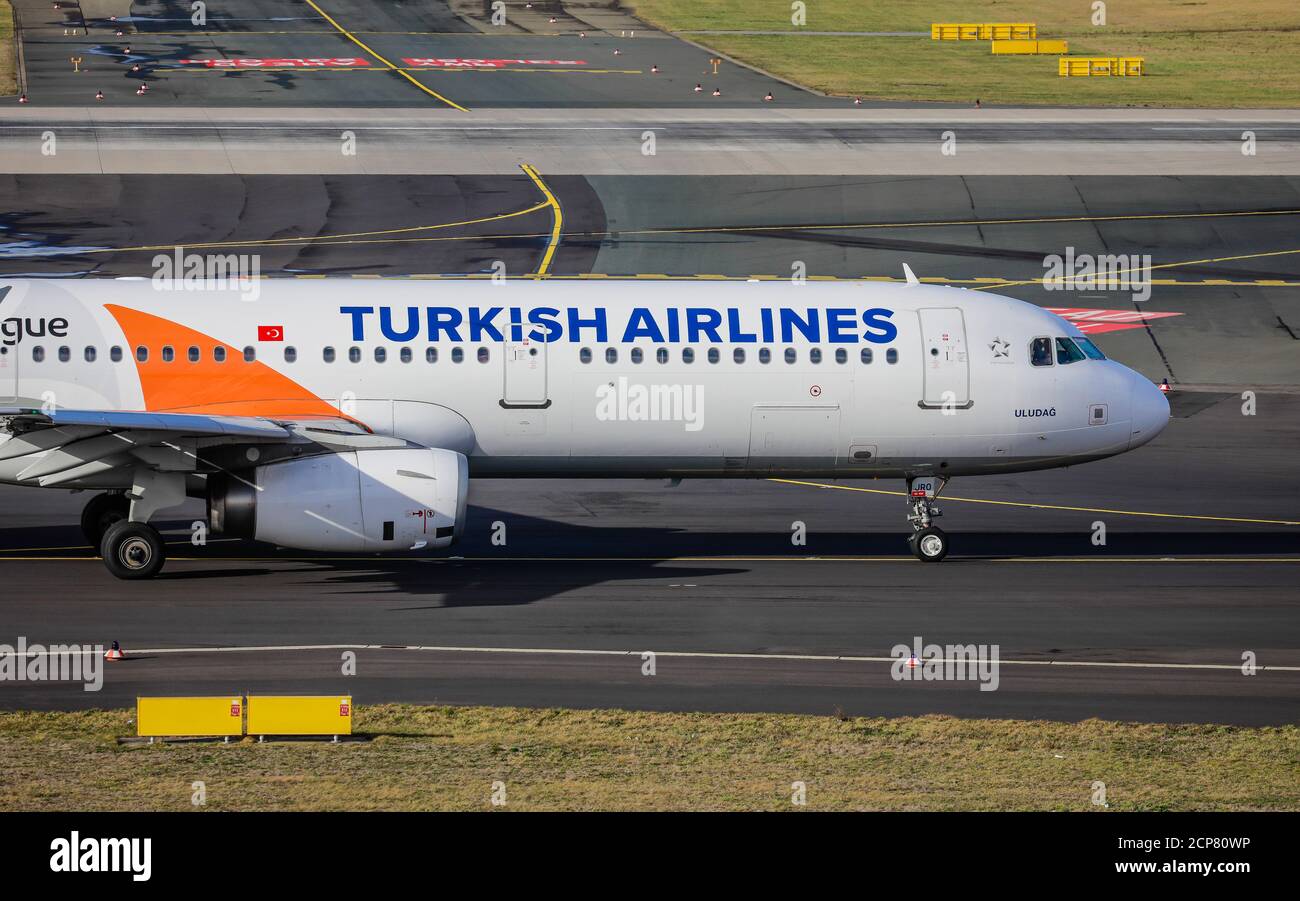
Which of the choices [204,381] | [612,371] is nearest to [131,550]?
[204,381]

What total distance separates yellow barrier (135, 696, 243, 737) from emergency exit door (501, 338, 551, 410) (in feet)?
36.6

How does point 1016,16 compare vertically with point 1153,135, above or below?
above

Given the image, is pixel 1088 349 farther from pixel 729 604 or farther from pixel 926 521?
pixel 729 604

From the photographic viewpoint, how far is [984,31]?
10950 cm

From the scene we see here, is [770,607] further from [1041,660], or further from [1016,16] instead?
[1016,16]

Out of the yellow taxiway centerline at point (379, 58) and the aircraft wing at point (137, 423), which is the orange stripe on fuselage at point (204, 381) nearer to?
the aircraft wing at point (137, 423)

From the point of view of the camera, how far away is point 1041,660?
2678cm

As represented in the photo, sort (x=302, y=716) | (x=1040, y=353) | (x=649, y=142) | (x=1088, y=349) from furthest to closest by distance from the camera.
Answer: (x=649, y=142)
(x=1088, y=349)
(x=1040, y=353)
(x=302, y=716)

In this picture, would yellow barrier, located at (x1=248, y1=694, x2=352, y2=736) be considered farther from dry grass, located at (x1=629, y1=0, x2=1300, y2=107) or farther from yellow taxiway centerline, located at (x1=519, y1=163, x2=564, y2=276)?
dry grass, located at (x1=629, y1=0, x2=1300, y2=107)

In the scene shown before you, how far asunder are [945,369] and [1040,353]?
2.06 metres

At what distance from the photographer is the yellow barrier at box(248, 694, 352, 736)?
2147cm

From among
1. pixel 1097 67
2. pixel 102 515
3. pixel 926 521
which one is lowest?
pixel 926 521

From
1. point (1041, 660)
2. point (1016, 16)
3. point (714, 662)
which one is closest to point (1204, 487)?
point (1041, 660)

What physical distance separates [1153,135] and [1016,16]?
41.6 m
